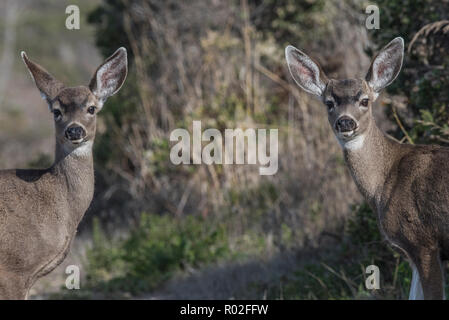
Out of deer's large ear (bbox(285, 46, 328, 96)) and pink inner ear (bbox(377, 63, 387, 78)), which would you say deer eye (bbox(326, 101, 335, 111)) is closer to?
deer's large ear (bbox(285, 46, 328, 96))

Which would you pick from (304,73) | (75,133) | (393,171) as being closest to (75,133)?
(75,133)

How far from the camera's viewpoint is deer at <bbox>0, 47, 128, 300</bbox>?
614cm

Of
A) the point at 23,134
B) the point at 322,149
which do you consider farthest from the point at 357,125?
the point at 23,134

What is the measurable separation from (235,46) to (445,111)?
18.1 ft

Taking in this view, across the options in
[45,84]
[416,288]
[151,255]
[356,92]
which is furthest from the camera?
[151,255]

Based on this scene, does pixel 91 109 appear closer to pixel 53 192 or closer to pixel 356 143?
pixel 53 192

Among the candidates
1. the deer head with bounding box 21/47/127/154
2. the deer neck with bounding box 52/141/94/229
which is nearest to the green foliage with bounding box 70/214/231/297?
the deer neck with bounding box 52/141/94/229

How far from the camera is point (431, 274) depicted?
599 centimetres

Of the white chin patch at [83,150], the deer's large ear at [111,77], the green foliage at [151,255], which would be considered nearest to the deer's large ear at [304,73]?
the deer's large ear at [111,77]

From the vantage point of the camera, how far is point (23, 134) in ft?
88.8

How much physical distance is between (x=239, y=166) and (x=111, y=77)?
481 cm

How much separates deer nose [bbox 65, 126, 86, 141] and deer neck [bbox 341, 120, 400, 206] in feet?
7.70

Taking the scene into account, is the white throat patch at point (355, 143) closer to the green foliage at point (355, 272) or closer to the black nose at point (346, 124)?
the black nose at point (346, 124)

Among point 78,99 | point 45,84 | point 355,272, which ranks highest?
point 45,84
